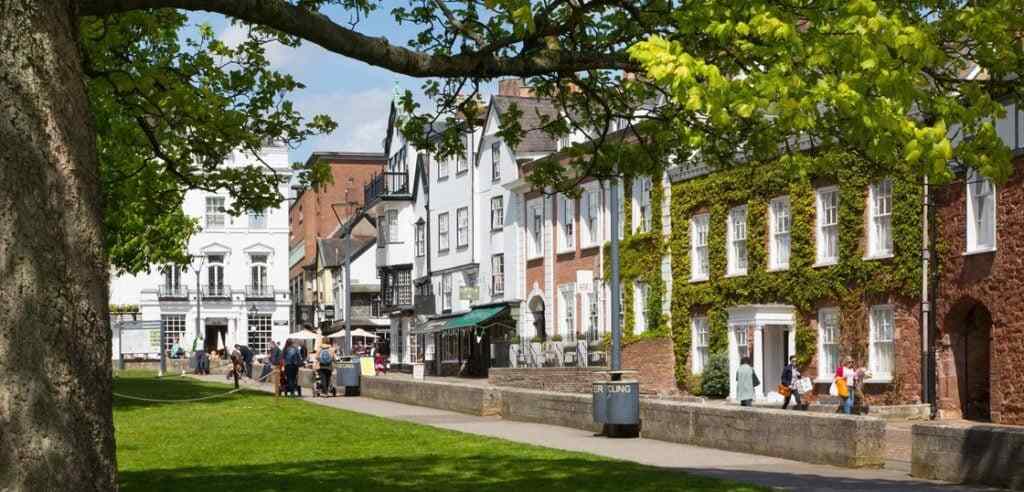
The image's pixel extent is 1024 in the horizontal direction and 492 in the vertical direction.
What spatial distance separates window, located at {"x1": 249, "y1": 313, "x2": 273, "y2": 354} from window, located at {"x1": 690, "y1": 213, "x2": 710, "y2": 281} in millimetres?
63200

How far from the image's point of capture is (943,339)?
36.8 metres

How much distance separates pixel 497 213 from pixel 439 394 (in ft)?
96.3

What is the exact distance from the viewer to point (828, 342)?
4144 centimetres

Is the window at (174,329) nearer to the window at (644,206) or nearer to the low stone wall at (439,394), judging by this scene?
the window at (644,206)

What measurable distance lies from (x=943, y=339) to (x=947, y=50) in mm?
23556

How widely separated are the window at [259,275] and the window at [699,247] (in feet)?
208

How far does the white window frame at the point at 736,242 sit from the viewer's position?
4575 cm

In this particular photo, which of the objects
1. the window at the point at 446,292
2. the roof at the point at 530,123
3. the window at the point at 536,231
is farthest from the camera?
the window at the point at 446,292

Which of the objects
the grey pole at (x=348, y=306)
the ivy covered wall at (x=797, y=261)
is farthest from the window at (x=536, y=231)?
the ivy covered wall at (x=797, y=261)

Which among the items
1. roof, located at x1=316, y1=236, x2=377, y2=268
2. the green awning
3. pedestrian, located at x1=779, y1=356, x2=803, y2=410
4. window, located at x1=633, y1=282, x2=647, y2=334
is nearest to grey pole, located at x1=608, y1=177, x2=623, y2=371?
pedestrian, located at x1=779, y1=356, x2=803, y2=410

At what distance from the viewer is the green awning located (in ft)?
215

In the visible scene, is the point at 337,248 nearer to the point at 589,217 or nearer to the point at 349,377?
the point at 589,217

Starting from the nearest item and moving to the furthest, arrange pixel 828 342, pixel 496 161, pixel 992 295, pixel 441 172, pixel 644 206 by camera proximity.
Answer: pixel 992 295 < pixel 828 342 < pixel 644 206 < pixel 496 161 < pixel 441 172

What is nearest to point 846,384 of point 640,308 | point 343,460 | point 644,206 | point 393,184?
point 640,308
